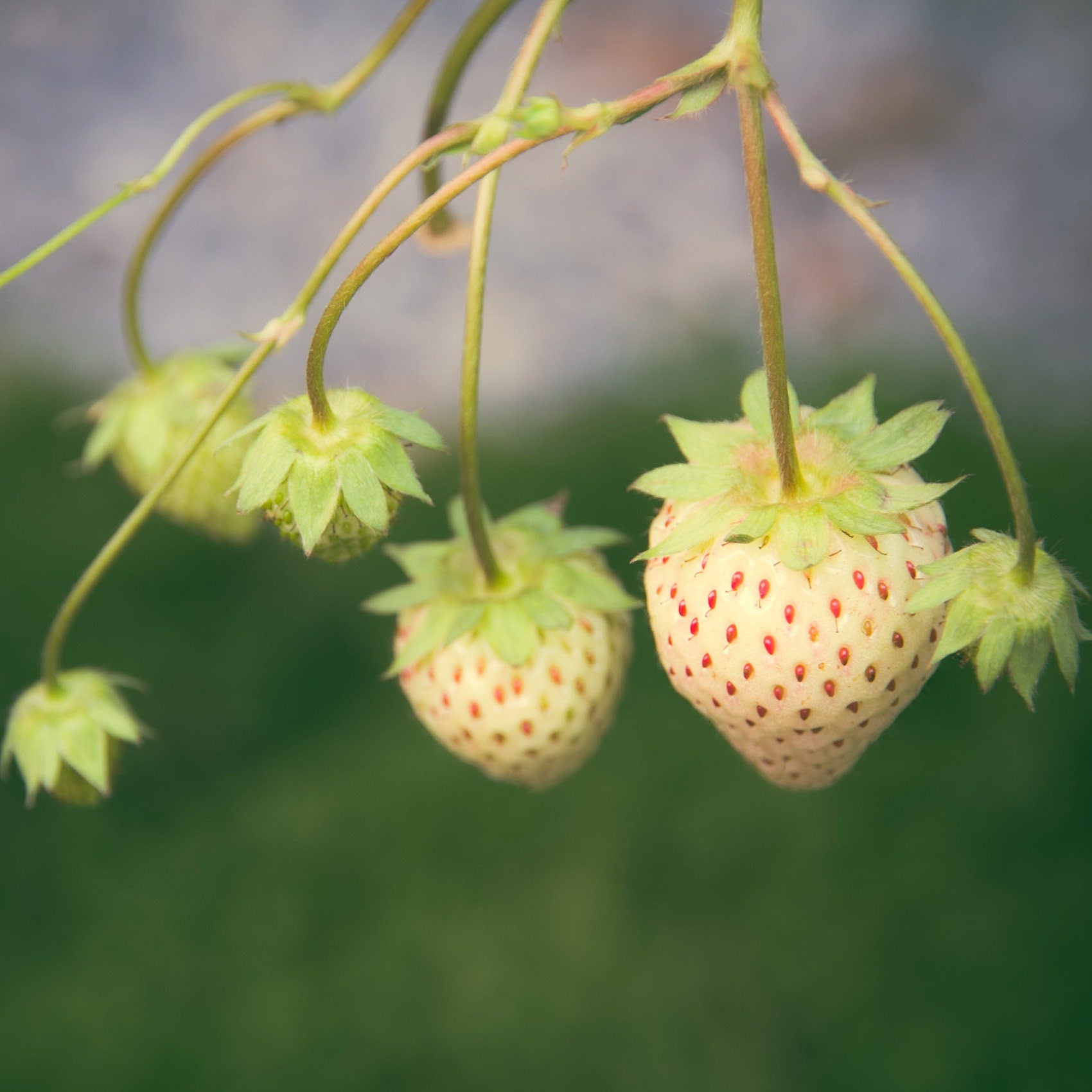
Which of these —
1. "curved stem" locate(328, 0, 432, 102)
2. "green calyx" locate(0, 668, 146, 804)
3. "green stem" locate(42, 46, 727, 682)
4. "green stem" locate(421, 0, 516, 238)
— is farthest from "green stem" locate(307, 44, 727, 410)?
"green calyx" locate(0, 668, 146, 804)

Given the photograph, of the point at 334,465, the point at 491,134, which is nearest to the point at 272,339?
the point at 334,465

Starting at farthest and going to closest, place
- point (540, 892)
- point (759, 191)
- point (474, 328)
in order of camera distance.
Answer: point (540, 892) < point (474, 328) < point (759, 191)

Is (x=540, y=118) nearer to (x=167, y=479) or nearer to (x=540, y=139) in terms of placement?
(x=540, y=139)

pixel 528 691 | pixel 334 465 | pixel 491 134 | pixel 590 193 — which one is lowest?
pixel 528 691

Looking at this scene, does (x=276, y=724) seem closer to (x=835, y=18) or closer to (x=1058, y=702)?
(x=1058, y=702)

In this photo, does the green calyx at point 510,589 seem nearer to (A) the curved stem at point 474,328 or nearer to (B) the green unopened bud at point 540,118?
(A) the curved stem at point 474,328

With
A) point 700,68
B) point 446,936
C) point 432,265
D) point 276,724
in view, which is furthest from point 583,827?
point 700,68

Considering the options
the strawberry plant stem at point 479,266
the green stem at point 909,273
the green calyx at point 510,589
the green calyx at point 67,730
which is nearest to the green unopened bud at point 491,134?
the strawberry plant stem at point 479,266
